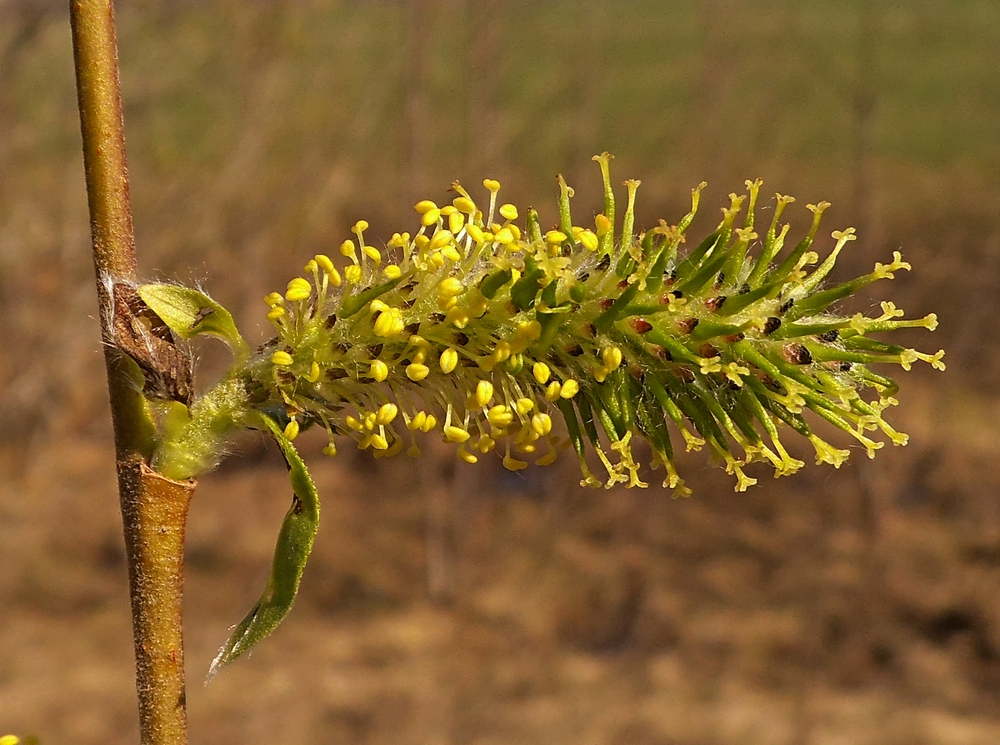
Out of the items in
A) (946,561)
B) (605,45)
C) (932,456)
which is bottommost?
(946,561)

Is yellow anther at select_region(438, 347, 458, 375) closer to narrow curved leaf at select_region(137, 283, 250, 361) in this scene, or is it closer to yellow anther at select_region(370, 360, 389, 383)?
yellow anther at select_region(370, 360, 389, 383)

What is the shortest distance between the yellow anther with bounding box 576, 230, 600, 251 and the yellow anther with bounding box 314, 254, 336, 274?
0.76 ft

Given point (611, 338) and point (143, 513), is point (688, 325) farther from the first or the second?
point (143, 513)

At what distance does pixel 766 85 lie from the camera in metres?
10.0

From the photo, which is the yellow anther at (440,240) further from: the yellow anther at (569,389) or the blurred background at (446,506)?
the blurred background at (446,506)

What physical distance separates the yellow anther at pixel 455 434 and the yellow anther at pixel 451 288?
12 centimetres

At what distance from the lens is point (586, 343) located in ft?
2.96

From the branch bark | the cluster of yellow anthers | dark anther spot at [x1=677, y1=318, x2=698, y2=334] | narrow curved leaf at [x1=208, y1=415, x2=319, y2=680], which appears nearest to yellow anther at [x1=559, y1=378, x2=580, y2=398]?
the cluster of yellow anthers

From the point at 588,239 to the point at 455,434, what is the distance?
21cm

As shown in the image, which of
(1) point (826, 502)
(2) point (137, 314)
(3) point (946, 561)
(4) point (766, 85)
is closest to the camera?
(2) point (137, 314)

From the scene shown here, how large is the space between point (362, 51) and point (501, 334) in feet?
26.2

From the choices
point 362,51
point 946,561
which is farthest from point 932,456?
point 362,51

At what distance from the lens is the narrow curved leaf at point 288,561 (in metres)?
0.85

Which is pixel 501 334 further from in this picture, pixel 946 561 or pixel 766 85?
pixel 766 85
